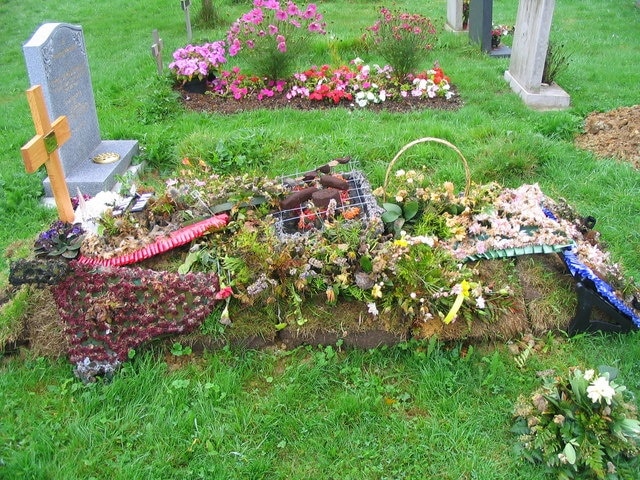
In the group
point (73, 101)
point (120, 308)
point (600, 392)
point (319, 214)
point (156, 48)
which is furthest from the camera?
point (156, 48)

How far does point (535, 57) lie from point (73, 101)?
5341 millimetres

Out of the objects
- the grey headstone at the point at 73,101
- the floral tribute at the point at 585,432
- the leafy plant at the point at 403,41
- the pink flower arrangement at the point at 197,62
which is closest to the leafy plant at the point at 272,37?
the pink flower arrangement at the point at 197,62

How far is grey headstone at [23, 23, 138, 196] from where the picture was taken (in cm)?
535

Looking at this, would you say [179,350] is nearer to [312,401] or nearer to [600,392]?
[312,401]

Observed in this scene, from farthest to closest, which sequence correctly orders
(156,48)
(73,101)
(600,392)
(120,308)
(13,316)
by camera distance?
(156,48)
(73,101)
(13,316)
(120,308)
(600,392)

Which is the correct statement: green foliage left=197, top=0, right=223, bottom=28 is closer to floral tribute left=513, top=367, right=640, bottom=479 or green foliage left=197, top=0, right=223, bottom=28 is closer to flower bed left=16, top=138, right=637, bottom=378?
flower bed left=16, top=138, right=637, bottom=378

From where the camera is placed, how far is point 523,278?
153 inches

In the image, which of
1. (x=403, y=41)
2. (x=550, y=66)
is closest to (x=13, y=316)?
(x=403, y=41)

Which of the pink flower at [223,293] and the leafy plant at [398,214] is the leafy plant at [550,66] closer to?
the leafy plant at [398,214]

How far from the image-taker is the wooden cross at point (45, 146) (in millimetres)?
3793

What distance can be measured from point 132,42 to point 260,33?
15.1 feet

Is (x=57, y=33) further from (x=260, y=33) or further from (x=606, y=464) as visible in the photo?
(x=606, y=464)

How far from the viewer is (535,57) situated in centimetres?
729

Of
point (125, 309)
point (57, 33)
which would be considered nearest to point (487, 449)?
point (125, 309)
